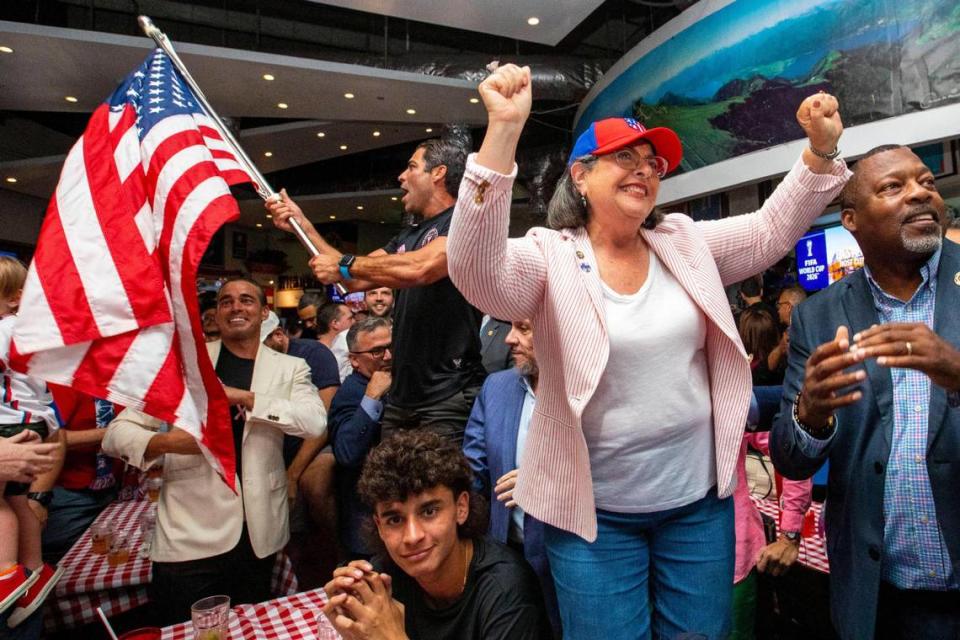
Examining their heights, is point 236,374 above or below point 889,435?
above

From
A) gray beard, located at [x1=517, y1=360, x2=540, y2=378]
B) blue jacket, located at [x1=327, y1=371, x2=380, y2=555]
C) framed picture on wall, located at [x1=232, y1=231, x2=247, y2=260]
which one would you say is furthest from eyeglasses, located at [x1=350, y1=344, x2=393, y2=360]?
framed picture on wall, located at [x1=232, y1=231, x2=247, y2=260]

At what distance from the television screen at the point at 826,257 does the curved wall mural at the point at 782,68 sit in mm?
2006

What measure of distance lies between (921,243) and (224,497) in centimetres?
261

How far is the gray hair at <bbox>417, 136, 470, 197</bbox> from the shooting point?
102 inches

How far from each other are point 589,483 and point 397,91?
775 cm

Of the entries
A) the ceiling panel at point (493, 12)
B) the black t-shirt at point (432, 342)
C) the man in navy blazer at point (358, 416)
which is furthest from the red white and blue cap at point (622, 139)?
the ceiling panel at point (493, 12)

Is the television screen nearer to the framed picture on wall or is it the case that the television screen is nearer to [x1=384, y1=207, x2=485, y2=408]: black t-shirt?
[x1=384, y1=207, x2=485, y2=408]: black t-shirt

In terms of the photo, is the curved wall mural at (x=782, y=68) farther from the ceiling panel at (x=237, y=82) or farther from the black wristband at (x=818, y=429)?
the black wristband at (x=818, y=429)

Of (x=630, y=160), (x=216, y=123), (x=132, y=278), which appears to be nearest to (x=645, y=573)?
(x=630, y=160)

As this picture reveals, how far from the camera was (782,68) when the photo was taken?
218 inches

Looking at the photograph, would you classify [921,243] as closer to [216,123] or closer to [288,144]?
[216,123]

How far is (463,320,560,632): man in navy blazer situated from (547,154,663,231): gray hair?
48 centimetres

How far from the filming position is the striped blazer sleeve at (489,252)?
1.06 meters

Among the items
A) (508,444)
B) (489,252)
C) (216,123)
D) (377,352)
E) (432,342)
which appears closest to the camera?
(489,252)
